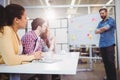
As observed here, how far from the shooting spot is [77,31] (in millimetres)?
5887

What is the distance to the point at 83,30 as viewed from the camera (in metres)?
5.84

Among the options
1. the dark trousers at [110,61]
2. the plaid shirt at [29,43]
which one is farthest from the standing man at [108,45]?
the plaid shirt at [29,43]

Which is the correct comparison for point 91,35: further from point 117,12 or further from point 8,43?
point 8,43

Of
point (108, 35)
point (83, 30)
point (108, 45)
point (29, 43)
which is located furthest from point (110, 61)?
point (83, 30)

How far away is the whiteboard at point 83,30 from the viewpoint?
18.7 feet

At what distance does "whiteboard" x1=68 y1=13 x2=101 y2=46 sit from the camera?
18.7 feet

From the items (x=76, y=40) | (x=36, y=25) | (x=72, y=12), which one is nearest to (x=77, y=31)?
(x=76, y=40)

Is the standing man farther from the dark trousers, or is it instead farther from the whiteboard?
the whiteboard

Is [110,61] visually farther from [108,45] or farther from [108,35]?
[108,35]

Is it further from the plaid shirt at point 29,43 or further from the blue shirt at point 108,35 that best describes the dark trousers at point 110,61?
the plaid shirt at point 29,43

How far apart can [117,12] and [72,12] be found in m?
6.47

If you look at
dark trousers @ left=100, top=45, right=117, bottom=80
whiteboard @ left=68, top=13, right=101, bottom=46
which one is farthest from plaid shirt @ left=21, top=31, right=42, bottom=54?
whiteboard @ left=68, top=13, right=101, bottom=46

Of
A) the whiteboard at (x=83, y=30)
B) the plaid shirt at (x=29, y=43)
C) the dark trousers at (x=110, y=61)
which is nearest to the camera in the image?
the plaid shirt at (x=29, y=43)

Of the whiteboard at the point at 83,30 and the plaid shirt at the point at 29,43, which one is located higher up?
the whiteboard at the point at 83,30
